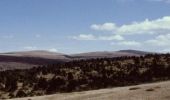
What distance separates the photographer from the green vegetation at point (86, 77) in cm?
5222

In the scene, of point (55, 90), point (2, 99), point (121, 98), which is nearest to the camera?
point (121, 98)

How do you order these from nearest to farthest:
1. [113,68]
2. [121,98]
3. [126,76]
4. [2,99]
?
[121,98]
[2,99]
[126,76]
[113,68]

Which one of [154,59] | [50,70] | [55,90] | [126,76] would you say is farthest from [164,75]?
[50,70]

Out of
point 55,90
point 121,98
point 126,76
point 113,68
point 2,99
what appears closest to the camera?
point 121,98

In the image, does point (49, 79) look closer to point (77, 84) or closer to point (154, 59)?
point (77, 84)

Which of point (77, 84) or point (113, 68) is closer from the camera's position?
point (77, 84)

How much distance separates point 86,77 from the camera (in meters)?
57.2

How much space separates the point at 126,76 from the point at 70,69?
9.73 metres

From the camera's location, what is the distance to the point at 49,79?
2282 inches

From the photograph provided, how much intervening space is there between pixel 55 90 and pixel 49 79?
5702 millimetres

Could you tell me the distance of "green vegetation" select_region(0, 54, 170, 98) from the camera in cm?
5222

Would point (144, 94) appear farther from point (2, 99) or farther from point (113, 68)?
point (113, 68)

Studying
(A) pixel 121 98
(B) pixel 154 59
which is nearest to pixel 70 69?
(B) pixel 154 59

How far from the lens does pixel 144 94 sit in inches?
1275
